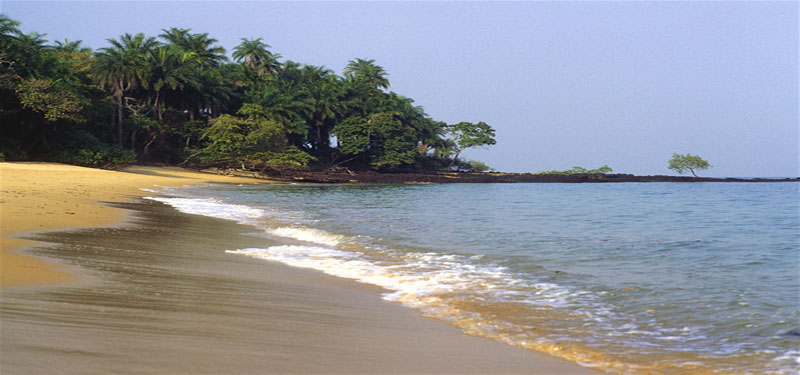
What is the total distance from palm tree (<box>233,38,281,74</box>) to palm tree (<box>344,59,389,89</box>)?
10334 millimetres

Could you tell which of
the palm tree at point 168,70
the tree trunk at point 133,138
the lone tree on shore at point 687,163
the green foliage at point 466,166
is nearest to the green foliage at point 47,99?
the tree trunk at point 133,138

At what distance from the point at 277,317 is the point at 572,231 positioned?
9.34 metres

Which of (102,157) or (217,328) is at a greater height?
(102,157)

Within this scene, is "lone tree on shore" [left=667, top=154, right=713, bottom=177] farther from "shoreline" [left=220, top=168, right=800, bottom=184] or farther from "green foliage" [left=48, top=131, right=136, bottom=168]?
"green foliage" [left=48, top=131, right=136, bottom=168]

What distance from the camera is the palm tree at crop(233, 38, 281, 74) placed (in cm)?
6538

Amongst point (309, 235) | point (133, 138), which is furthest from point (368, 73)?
point (309, 235)

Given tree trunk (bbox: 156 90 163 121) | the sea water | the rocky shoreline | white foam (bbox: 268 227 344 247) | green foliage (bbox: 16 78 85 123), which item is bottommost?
white foam (bbox: 268 227 344 247)

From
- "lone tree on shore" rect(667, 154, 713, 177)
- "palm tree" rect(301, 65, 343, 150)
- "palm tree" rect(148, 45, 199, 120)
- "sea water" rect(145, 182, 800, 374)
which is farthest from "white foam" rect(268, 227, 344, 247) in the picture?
"lone tree on shore" rect(667, 154, 713, 177)

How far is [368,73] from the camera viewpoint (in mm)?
72500

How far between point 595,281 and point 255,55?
6464cm

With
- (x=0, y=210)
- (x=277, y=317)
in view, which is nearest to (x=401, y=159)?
(x=0, y=210)

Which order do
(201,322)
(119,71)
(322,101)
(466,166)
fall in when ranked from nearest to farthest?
(201,322) → (119,71) → (322,101) → (466,166)

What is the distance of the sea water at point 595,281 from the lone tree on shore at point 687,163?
7691 cm

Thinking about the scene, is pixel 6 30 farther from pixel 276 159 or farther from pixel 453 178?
pixel 453 178
